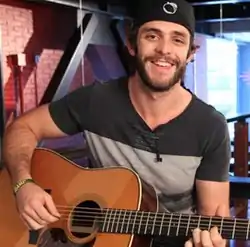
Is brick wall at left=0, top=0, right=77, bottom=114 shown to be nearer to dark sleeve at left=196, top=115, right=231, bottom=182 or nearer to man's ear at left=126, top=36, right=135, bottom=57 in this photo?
A: man's ear at left=126, top=36, right=135, bottom=57

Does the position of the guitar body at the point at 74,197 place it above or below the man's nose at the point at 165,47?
below

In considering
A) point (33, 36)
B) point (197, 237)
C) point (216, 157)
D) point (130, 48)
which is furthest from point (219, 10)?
point (197, 237)

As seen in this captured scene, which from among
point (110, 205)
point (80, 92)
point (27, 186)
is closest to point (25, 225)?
point (27, 186)

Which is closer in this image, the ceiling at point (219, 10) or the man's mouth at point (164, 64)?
the man's mouth at point (164, 64)

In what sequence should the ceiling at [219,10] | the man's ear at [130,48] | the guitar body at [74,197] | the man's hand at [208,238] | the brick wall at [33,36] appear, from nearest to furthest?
1. the man's hand at [208,238]
2. the guitar body at [74,197]
3. the man's ear at [130,48]
4. the brick wall at [33,36]
5. the ceiling at [219,10]

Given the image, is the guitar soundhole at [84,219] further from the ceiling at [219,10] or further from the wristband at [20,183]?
the ceiling at [219,10]

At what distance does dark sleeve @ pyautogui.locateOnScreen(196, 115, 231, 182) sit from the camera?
Answer: 1.37 meters

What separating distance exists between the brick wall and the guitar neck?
274 centimetres

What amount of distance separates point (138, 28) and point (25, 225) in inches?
24.6

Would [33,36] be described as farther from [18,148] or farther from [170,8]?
[170,8]

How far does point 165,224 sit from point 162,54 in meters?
0.43

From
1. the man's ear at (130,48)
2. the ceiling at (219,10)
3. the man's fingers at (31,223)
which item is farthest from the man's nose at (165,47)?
the ceiling at (219,10)

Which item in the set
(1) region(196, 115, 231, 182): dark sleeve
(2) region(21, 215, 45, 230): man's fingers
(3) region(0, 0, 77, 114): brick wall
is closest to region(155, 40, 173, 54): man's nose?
(1) region(196, 115, 231, 182): dark sleeve

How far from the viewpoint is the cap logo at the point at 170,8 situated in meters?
1.36
